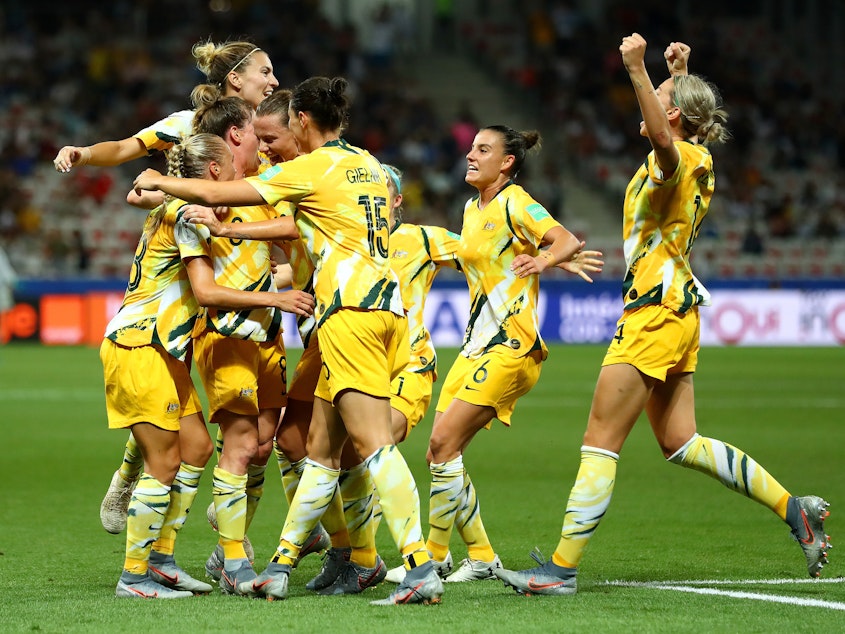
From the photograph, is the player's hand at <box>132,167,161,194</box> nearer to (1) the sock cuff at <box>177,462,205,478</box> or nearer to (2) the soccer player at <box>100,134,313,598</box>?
(2) the soccer player at <box>100,134,313,598</box>

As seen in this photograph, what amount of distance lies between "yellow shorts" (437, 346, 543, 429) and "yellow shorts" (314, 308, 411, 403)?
707 millimetres

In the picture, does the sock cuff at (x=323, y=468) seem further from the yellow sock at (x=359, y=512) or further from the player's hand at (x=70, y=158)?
the player's hand at (x=70, y=158)

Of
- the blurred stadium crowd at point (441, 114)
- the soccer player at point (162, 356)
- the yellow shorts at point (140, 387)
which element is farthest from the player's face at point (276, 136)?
the blurred stadium crowd at point (441, 114)

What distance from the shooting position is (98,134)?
2817cm

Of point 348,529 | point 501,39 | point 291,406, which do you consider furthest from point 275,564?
point 501,39

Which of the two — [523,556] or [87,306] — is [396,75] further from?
[523,556]

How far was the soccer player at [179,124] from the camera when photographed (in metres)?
6.59

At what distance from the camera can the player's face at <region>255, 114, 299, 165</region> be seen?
6156mm

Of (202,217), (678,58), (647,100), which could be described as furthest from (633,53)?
(202,217)

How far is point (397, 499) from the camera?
17.8 feet

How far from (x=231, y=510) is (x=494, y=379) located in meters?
1.40

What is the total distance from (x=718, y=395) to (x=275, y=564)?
435 inches

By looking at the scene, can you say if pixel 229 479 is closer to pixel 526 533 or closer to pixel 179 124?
pixel 179 124

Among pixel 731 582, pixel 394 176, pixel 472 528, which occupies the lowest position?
pixel 731 582
